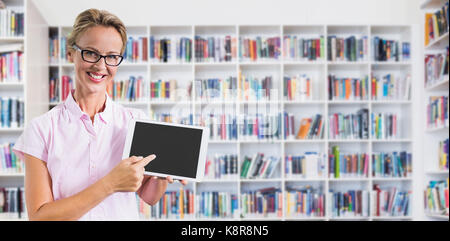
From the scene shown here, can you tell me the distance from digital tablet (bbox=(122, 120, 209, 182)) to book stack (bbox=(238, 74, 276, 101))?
2.13 m

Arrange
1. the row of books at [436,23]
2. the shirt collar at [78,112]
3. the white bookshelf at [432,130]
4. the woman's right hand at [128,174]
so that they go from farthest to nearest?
the white bookshelf at [432,130], the row of books at [436,23], the shirt collar at [78,112], the woman's right hand at [128,174]

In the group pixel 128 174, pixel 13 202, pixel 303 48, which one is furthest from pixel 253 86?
pixel 128 174

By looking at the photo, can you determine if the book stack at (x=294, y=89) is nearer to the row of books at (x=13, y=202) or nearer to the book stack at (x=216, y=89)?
the book stack at (x=216, y=89)

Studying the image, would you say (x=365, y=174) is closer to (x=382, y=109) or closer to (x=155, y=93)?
(x=382, y=109)

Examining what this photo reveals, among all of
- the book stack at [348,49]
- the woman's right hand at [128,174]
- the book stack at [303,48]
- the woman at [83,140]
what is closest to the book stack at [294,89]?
the book stack at [303,48]

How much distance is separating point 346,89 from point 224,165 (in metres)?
0.91

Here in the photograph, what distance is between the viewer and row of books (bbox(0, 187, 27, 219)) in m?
2.71

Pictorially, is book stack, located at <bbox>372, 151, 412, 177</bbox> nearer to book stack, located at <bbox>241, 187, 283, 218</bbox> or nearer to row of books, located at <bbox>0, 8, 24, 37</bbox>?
book stack, located at <bbox>241, 187, 283, 218</bbox>

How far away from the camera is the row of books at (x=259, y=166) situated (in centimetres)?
307

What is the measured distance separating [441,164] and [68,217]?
262 centimetres

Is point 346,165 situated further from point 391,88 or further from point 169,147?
point 169,147

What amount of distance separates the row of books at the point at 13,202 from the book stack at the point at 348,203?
1.80 m

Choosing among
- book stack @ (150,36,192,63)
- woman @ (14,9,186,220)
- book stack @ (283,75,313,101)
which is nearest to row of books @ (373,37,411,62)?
book stack @ (283,75,313,101)
